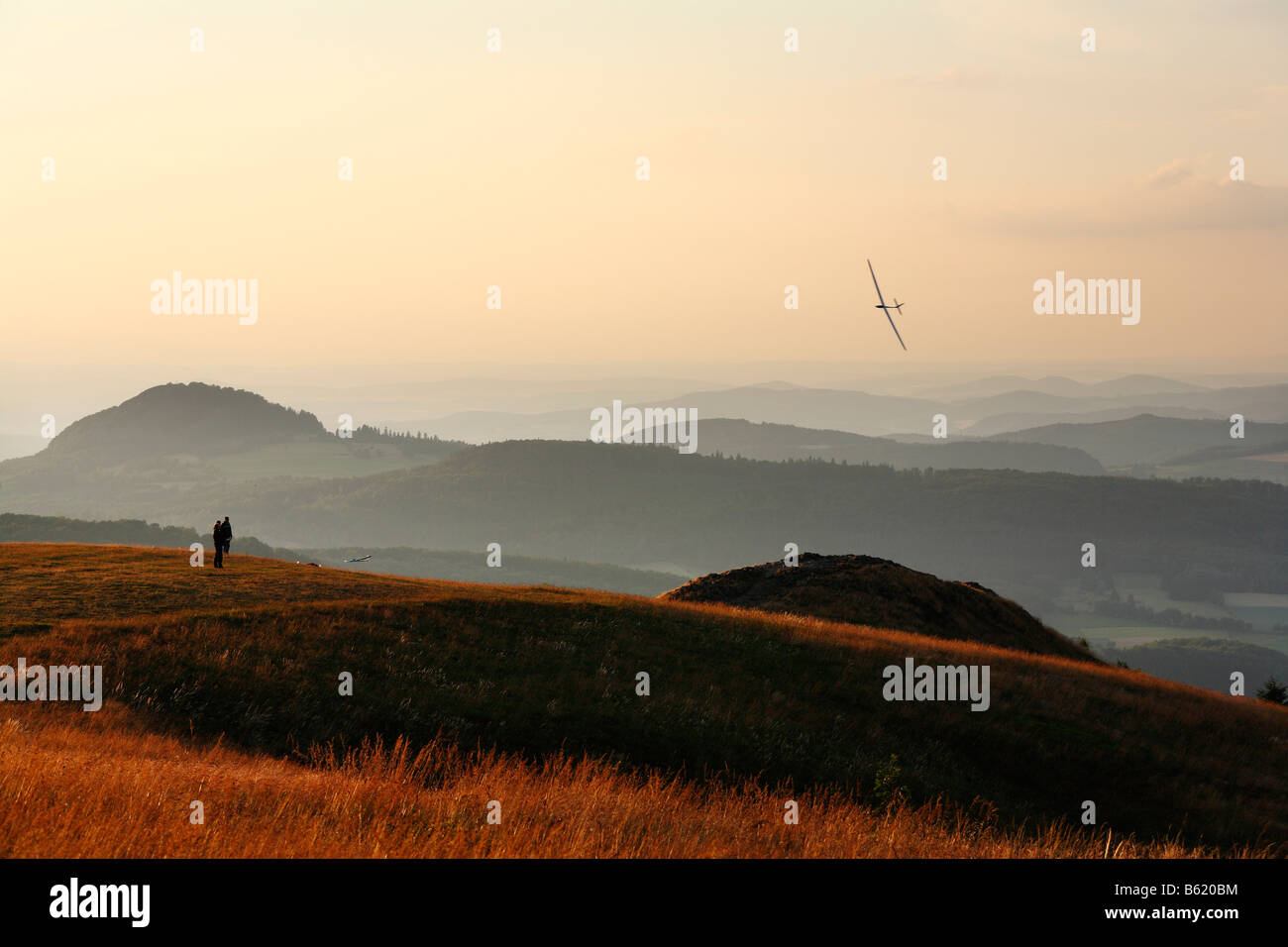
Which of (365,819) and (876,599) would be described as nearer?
(365,819)

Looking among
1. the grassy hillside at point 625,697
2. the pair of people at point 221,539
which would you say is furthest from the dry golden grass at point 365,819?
the pair of people at point 221,539

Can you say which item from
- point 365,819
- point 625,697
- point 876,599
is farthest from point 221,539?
point 876,599

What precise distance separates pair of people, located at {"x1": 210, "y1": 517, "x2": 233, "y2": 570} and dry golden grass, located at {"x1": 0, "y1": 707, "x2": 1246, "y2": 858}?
2469 centimetres

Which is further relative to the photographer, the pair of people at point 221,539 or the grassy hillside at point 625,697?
the pair of people at point 221,539

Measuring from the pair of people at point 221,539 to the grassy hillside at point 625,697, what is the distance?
0.81m

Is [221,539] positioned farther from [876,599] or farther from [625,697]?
[876,599]

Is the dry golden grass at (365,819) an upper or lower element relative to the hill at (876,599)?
upper

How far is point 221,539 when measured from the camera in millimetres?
43688

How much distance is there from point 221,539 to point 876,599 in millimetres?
42444

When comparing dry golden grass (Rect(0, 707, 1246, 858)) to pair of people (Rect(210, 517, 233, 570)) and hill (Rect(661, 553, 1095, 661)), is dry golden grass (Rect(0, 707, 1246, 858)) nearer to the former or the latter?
pair of people (Rect(210, 517, 233, 570))

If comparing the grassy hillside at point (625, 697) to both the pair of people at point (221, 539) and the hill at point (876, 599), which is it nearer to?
the pair of people at point (221, 539)

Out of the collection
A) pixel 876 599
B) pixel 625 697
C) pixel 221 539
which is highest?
pixel 221 539

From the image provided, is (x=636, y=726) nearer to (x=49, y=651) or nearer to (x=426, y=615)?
(x=426, y=615)

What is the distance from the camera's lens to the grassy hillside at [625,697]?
2762 centimetres
